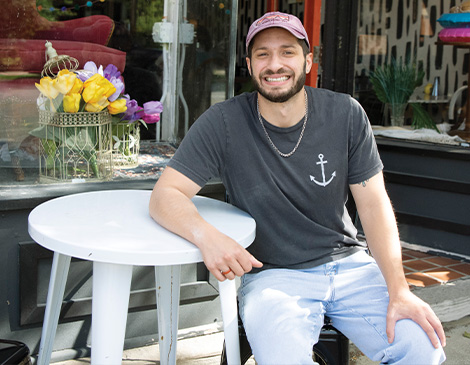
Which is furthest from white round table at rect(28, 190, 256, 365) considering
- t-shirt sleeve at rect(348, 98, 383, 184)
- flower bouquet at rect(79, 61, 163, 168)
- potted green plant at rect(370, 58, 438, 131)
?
potted green plant at rect(370, 58, 438, 131)

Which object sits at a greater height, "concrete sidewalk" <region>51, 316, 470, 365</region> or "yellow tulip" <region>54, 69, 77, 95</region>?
"yellow tulip" <region>54, 69, 77, 95</region>

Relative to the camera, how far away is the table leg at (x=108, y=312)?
5.34ft

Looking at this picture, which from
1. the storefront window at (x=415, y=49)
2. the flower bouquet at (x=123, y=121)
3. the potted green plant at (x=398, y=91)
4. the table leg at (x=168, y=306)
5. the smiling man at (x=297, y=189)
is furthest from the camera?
the storefront window at (x=415, y=49)

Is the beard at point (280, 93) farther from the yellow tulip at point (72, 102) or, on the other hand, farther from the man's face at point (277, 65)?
the yellow tulip at point (72, 102)

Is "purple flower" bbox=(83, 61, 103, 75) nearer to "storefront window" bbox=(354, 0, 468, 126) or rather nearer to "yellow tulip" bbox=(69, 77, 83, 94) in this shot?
"yellow tulip" bbox=(69, 77, 83, 94)

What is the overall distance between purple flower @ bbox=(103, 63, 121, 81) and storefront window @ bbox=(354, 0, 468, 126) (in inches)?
96.7

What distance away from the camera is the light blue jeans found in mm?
1682

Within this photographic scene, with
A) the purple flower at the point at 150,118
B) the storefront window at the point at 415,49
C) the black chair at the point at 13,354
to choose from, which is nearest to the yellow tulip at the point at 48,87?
the purple flower at the point at 150,118

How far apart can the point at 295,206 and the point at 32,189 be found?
1079 mm

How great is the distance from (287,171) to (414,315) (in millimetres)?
588

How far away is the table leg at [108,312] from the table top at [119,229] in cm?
8

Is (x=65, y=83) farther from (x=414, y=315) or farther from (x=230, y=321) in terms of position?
(x=414, y=315)

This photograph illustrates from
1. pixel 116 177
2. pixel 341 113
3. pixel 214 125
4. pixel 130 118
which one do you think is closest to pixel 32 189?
pixel 116 177

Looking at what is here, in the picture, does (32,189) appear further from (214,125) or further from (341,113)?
(341,113)
